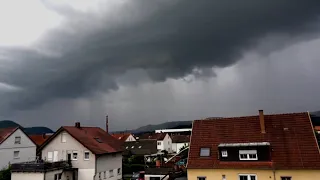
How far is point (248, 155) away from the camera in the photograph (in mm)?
30906

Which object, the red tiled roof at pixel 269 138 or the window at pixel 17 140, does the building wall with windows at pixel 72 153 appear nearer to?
the window at pixel 17 140

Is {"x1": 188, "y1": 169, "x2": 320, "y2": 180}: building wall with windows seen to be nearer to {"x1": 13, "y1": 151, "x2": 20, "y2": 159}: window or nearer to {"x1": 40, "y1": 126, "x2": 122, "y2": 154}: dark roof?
{"x1": 40, "y1": 126, "x2": 122, "y2": 154}: dark roof

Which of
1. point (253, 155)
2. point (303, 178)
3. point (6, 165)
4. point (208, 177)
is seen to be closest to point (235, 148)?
point (253, 155)

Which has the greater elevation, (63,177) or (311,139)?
(311,139)

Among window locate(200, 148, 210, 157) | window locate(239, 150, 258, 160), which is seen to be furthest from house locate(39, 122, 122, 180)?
window locate(239, 150, 258, 160)

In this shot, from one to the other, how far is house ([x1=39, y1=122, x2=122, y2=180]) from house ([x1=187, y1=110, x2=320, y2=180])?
52.7 feet

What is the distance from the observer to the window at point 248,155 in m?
30.7

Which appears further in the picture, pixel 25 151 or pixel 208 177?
pixel 25 151

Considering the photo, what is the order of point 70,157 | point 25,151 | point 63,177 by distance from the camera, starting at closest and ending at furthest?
point 63,177 < point 70,157 < point 25,151

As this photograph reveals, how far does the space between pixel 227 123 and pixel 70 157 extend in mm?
23482

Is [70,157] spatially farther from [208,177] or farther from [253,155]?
[253,155]

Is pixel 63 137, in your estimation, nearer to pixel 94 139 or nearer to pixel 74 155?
pixel 74 155

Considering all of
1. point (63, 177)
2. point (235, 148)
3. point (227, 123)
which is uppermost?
point (227, 123)

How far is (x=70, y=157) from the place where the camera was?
4412cm
